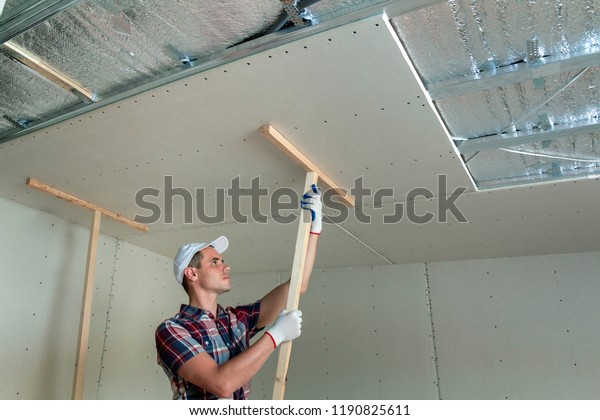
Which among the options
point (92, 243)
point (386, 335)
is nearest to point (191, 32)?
point (92, 243)

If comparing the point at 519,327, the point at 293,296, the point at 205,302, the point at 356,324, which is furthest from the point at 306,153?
the point at 519,327

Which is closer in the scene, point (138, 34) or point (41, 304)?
point (138, 34)

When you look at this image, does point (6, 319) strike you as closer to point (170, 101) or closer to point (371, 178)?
point (170, 101)

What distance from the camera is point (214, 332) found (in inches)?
76.7

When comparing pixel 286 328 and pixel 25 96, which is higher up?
pixel 25 96

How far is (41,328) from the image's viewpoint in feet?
10.6

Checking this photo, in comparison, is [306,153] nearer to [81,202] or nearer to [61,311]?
[81,202]

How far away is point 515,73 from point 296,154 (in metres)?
1.04

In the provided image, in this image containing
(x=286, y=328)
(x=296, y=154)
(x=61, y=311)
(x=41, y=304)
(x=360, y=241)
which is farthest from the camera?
(x=360, y=241)

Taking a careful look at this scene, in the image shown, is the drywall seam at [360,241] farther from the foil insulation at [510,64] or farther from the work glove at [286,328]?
the work glove at [286,328]

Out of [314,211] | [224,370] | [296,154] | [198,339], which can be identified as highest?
[296,154]

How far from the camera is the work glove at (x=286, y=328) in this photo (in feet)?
6.04

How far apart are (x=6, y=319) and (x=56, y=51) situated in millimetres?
2056

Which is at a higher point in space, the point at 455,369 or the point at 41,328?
the point at 41,328
